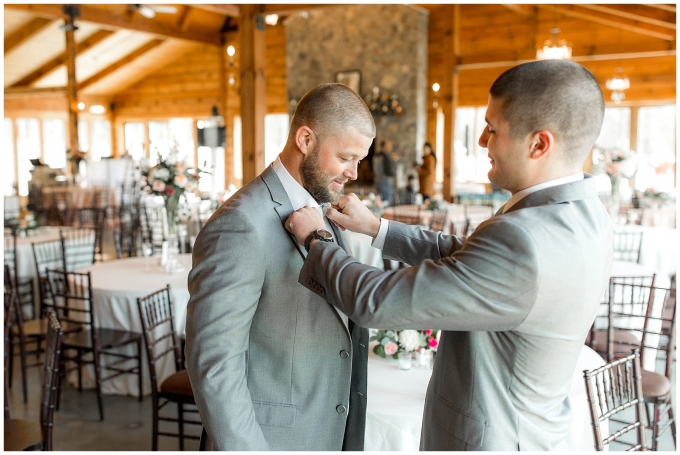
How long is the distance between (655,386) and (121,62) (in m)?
17.6

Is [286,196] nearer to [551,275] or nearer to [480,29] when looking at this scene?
[551,275]

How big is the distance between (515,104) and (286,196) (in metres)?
0.66

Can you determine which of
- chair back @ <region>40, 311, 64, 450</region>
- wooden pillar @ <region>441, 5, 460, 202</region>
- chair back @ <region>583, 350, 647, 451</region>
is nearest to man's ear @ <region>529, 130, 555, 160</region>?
chair back @ <region>583, 350, 647, 451</region>

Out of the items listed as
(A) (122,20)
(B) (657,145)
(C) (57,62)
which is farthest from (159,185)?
(C) (57,62)

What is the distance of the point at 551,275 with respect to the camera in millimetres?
1231

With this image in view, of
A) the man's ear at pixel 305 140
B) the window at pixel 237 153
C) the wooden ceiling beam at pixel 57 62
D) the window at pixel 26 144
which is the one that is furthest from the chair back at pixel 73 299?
the window at pixel 26 144

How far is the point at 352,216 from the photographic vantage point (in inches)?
72.1

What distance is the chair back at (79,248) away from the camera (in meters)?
6.34

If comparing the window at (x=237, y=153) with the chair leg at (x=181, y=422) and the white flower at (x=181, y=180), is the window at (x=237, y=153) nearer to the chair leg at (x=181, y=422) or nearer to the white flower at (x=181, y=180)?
the white flower at (x=181, y=180)

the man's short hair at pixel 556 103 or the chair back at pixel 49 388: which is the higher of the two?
the man's short hair at pixel 556 103

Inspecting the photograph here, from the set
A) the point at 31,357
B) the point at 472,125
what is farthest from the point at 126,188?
the point at 31,357

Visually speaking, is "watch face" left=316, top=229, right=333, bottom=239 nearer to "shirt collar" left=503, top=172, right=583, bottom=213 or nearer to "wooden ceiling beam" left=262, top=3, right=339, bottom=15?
"shirt collar" left=503, top=172, right=583, bottom=213

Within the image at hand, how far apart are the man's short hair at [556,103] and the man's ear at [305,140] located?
1.78 feet

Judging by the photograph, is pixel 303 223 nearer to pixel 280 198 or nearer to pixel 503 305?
pixel 280 198
